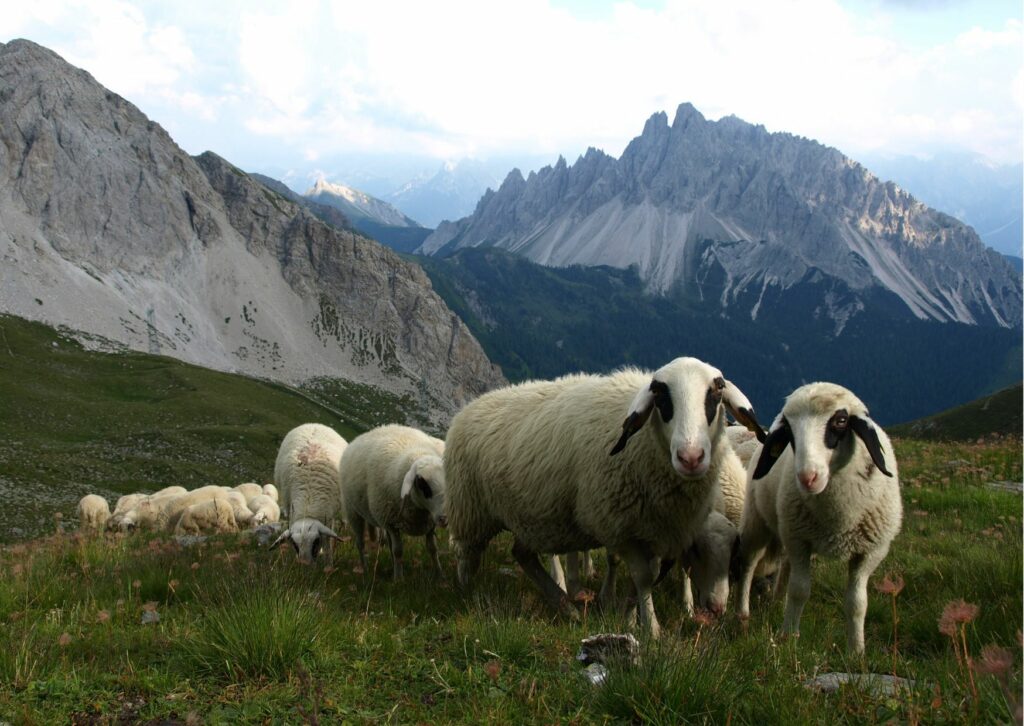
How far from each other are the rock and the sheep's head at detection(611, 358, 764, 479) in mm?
2302

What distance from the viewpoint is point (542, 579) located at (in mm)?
8406

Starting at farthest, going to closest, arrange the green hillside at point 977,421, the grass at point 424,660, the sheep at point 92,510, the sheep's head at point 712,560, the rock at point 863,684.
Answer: the green hillside at point 977,421
the sheep at point 92,510
the sheep's head at point 712,560
the rock at point 863,684
the grass at point 424,660

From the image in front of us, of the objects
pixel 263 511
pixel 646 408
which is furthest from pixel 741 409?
pixel 263 511

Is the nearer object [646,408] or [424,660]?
[424,660]

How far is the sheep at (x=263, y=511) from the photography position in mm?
20344

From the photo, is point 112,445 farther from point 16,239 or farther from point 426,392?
point 426,392

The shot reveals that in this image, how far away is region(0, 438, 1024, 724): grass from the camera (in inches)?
150

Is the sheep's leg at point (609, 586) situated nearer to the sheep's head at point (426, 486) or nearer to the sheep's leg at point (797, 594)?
the sheep's leg at point (797, 594)

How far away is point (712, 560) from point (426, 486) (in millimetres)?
4929

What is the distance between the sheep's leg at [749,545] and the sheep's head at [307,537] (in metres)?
6.46

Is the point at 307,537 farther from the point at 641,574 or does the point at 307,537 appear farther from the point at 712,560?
the point at 712,560

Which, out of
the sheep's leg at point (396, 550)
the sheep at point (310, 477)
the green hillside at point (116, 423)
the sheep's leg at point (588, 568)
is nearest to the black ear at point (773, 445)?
the sheep's leg at point (588, 568)

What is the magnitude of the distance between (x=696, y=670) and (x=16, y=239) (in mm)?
156620

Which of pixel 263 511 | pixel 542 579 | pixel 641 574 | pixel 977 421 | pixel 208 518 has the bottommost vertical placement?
pixel 977 421
